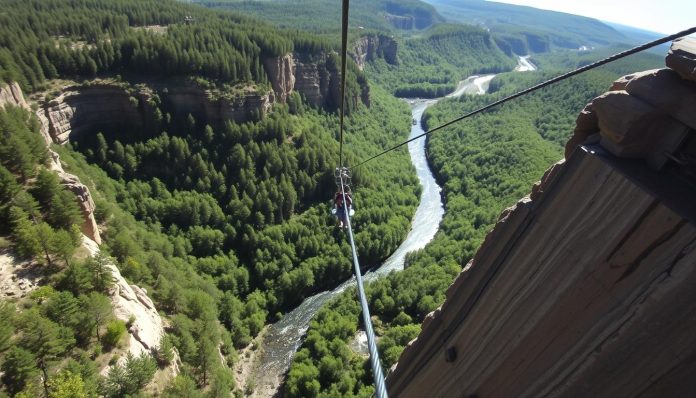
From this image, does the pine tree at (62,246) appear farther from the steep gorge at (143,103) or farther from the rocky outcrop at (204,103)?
the rocky outcrop at (204,103)

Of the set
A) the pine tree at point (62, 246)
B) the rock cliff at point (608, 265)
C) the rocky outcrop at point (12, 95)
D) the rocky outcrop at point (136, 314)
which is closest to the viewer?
the rock cliff at point (608, 265)

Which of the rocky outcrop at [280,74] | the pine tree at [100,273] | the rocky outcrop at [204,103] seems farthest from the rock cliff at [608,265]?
the rocky outcrop at [280,74]

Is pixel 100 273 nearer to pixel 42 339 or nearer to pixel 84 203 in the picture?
pixel 42 339

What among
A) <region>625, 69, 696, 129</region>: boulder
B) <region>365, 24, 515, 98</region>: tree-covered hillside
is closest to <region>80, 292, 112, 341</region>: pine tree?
<region>625, 69, 696, 129</region>: boulder

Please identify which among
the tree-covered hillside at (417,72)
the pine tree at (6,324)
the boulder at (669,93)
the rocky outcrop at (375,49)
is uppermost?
the boulder at (669,93)

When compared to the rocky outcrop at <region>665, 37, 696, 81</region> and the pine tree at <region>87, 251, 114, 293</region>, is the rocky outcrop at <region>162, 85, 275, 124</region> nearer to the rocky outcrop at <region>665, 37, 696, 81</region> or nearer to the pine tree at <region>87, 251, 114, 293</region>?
the pine tree at <region>87, 251, 114, 293</region>

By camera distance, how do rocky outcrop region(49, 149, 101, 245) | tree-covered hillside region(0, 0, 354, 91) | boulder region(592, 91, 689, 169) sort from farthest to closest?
tree-covered hillside region(0, 0, 354, 91), rocky outcrop region(49, 149, 101, 245), boulder region(592, 91, 689, 169)
